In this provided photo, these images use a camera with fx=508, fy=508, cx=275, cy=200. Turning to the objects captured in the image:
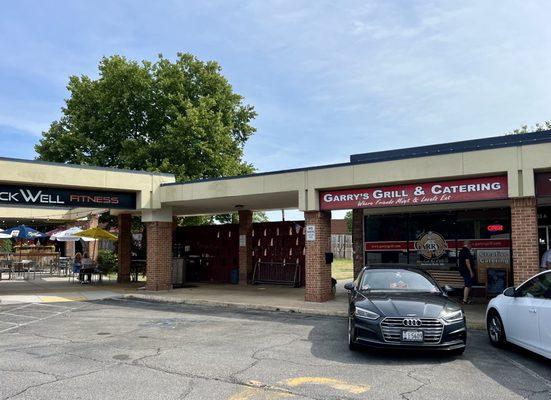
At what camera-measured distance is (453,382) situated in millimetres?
6570

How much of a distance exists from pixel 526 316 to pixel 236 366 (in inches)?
176

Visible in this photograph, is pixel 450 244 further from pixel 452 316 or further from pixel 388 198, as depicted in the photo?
pixel 452 316

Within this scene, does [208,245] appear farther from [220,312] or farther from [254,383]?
[254,383]

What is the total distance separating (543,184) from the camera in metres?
11.7

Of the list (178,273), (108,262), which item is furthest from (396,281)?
(108,262)

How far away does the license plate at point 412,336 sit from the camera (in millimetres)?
7500

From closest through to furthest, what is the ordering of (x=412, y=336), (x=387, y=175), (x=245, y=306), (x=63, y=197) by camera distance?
(x=412, y=336)
(x=387, y=175)
(x=245, y=306)
(x=63, y=197)

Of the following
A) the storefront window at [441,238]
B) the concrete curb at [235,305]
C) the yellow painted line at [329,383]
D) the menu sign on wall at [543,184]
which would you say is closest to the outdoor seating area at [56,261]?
the concrete curb at [235,305]

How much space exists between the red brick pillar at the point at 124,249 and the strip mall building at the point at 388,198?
362 centimetres

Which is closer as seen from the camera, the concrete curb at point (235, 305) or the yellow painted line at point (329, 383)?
the yellow painted line at point (329, 383)

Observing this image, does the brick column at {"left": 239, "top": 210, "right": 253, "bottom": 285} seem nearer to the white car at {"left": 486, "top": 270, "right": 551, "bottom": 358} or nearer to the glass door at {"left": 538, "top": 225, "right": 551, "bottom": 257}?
the glass door at {"left": 538, "top": 225, "right": 551, "bottom": 257}

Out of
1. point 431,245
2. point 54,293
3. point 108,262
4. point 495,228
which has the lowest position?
point 54,293

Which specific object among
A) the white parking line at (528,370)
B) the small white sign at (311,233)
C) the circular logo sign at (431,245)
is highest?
the small white sign at (311,233)

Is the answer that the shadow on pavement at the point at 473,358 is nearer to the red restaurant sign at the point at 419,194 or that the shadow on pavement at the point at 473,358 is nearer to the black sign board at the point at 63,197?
the red restaurant sign at the point at 419,194
